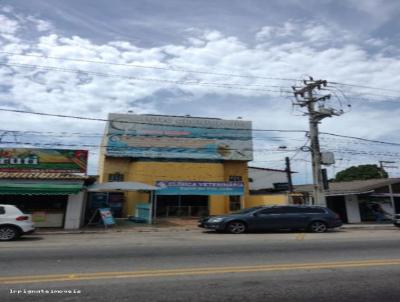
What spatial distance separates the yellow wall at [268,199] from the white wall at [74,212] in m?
16.8

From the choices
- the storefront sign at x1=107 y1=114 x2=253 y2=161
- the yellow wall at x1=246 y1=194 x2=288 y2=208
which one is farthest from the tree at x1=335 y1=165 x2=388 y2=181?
the yellow wall at x1=246 y1=194 x2=288 y2=208

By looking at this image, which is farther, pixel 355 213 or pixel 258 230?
pixel 355 213

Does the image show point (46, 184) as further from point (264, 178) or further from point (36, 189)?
point (264, 178)

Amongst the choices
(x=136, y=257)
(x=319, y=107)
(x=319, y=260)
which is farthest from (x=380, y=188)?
(x=136, y=257)

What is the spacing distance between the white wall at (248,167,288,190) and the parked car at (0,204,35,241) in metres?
37.7

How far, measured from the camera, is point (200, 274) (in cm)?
782

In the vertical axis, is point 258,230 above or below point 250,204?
below

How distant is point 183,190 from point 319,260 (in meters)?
21.7

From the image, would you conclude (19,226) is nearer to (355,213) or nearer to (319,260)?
(319,260)

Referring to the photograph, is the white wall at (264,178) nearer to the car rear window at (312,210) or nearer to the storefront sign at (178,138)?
the storefront sign at (178,138)

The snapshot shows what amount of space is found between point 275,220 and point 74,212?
10.6 metres

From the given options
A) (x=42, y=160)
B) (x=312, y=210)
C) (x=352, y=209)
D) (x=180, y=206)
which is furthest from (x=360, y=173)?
(x=42, y=160)

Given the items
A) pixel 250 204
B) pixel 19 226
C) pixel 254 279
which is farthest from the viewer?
pixel 250 204

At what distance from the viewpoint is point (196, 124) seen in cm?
3972
